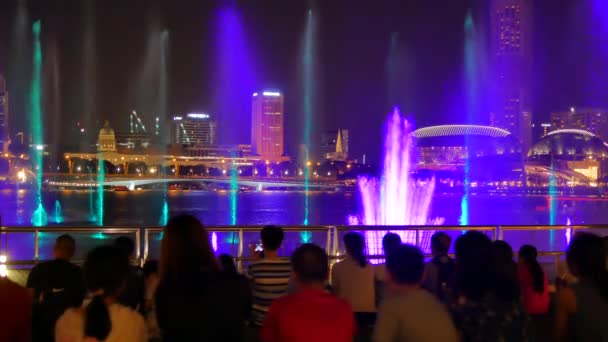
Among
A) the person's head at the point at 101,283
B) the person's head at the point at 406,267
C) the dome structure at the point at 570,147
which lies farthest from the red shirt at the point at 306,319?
the dome structure at the point at 570,147

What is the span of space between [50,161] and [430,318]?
15782 cm

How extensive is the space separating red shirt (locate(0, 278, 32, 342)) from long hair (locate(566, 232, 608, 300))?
337 centimetres

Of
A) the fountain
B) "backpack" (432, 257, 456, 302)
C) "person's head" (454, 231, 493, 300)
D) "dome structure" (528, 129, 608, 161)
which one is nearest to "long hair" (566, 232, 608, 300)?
"person's head" (454, 231, 493, 300)

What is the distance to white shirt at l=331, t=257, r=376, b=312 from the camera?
581cm

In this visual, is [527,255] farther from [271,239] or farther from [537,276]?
[271,239]

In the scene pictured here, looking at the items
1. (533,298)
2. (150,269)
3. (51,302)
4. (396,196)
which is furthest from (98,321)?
(396,196)

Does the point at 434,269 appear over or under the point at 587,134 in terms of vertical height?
under

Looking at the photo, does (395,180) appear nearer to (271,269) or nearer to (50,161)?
(271,269)

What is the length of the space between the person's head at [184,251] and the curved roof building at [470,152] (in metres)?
126

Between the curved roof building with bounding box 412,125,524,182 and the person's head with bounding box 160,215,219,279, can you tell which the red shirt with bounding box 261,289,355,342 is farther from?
the curved roof building with bounding box 412,125,524,182

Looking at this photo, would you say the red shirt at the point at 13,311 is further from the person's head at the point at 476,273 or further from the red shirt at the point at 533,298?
the red shirt at the point at 533,298

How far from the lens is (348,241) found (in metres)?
5.72

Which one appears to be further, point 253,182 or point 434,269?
point 253,182

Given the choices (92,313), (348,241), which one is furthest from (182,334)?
(348,241)
